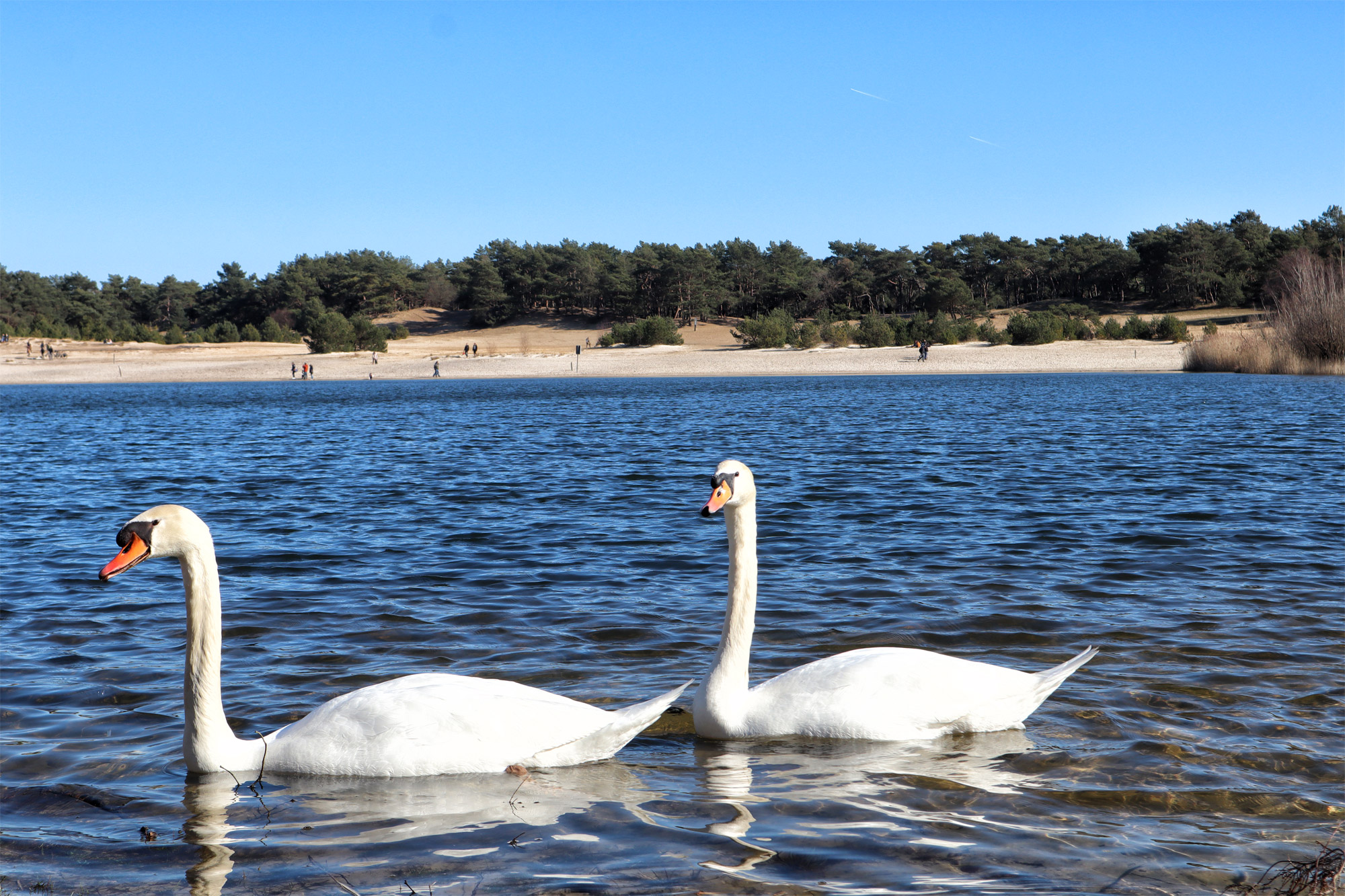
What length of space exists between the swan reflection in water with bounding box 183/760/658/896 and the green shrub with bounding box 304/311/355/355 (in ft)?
271

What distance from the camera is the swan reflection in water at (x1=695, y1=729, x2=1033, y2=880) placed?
451 centimetres

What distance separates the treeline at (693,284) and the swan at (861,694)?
321ft

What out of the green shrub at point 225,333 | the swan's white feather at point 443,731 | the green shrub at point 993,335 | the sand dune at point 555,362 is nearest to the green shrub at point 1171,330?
the sand dune at point 555,362

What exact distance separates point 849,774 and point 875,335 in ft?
237

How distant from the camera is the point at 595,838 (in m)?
4.35

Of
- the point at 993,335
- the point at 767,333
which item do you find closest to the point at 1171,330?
the point at 993,335

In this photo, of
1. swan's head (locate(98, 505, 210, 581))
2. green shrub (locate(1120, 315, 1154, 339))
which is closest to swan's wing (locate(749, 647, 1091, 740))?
swan's head (locate(98, 505, 210, 581))

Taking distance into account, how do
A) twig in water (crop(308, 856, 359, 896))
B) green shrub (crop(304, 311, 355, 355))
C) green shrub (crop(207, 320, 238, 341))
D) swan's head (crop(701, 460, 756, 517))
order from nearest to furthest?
twig in water (crop(308, 856, 359, 896))
swan's head (crop(701, 460, 756, 517))
green shrub (crop(304, 311, 355, 355))
green shrub (crop(207, 320, 238, 341))

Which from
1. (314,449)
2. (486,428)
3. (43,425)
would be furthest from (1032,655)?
(43,425)

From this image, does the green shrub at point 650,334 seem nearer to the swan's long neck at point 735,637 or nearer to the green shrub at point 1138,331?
the green shrub at point 1138,331

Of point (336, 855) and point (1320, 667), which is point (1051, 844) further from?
point (1320, 667)

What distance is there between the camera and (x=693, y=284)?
10969 cm

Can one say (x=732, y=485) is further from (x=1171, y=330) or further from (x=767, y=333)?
(x=1171, y=330)

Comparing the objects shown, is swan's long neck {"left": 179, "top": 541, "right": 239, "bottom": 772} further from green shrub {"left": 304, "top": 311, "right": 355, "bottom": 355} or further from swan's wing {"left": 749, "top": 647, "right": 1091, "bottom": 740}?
green shrub {"left": 304, "top": 311, "right": 355, "bottom": 355}
